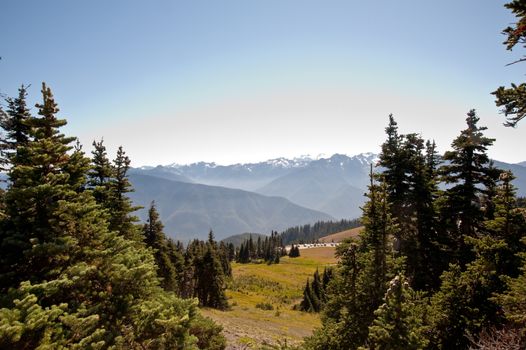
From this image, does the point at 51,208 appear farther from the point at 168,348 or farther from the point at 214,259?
the point at 214,259

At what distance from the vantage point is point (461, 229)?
921 inches

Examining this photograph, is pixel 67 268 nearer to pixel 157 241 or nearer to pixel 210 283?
pixel 157 241

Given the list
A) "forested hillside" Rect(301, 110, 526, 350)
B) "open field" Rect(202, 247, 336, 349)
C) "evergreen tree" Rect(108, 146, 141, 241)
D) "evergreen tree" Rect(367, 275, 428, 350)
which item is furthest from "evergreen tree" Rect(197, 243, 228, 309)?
"evergreen tree" Rect(367, 275, 428, 350)

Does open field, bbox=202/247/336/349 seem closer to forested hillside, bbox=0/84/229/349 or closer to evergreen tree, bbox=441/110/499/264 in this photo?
forested hillside, bbox=0/84/229/349

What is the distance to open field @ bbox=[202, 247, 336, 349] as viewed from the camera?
32625 millimetres

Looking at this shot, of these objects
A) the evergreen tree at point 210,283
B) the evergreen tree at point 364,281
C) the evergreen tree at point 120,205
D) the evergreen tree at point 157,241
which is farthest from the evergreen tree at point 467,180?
the evergreen tree at point 210,283

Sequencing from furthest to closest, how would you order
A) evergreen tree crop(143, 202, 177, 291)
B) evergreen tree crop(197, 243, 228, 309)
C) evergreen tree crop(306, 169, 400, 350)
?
evergreen tree crop(197, 243, 228, 309) → evergreen tree crop(143, 202, 177, 291) → evergreen tree crop(306, 169, 400, 350)

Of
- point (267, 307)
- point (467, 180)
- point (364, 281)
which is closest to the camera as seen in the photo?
point (364, 281)

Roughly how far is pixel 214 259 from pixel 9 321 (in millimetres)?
51352

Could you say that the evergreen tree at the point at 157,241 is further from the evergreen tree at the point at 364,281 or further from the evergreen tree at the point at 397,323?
the evergreen tree at the point at 397,323

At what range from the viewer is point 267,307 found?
6406cm

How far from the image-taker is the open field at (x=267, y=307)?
3262 cm

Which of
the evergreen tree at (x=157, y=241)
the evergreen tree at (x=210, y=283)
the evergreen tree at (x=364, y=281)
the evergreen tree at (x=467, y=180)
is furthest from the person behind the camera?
the evergreen tree at (x=210, y=283)

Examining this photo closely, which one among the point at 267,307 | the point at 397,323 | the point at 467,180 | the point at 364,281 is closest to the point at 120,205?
the point at 364,281
